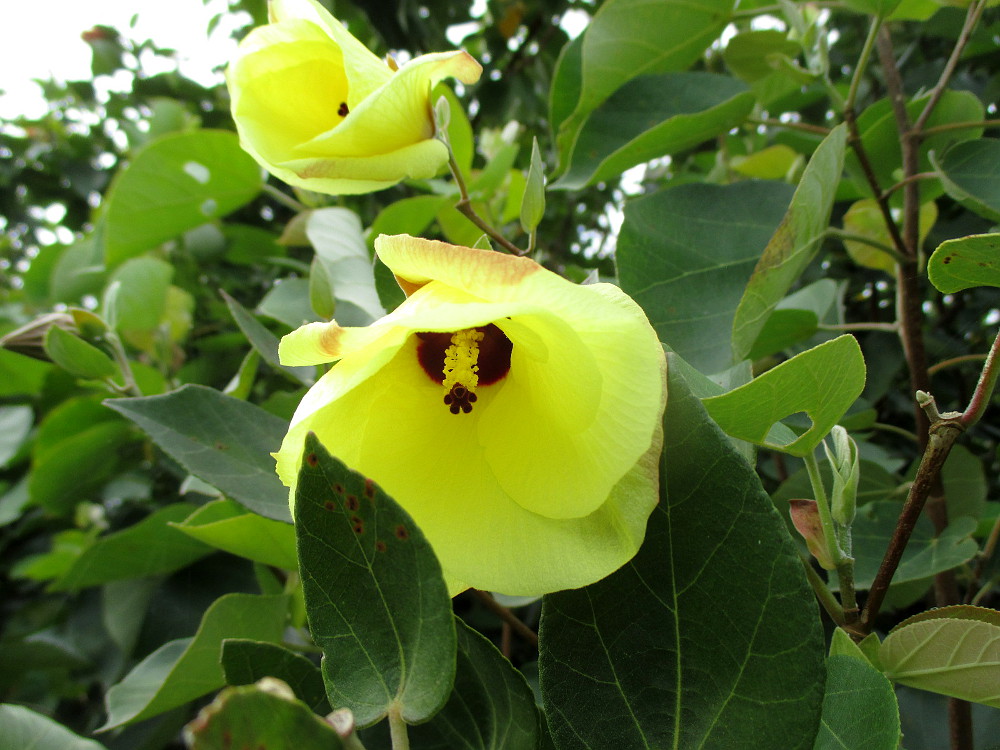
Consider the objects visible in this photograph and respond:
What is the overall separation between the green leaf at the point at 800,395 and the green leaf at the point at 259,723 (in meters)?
0.31

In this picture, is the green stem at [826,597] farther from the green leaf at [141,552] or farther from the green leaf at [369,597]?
the green leaf at [141,552]

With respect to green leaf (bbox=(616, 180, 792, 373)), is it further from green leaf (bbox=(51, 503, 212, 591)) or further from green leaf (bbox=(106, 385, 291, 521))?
green leaf (bbox=(51, 503, 212, 591))

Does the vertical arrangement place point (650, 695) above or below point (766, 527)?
below

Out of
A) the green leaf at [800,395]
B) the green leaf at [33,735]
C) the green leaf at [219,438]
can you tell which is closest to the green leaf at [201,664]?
the green leaf at [219,438]

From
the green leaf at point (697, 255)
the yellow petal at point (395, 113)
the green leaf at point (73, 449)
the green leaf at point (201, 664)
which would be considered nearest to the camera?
the yellow petal at point (395, 113)

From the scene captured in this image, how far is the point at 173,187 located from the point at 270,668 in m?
1.05

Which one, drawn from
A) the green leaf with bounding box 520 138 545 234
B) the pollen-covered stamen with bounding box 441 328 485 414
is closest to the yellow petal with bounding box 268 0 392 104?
the green leaf with bounding box 520 138 545 234

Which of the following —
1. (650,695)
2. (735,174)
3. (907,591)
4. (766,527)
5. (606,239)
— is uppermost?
(766,527)

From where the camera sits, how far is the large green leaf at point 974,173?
91 cm

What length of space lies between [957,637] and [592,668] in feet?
0.85

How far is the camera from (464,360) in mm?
569

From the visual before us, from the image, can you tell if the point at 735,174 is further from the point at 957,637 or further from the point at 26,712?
the point at 26,712

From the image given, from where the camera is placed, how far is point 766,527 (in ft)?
1.39

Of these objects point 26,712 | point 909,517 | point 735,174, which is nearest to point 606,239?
point 735,174
